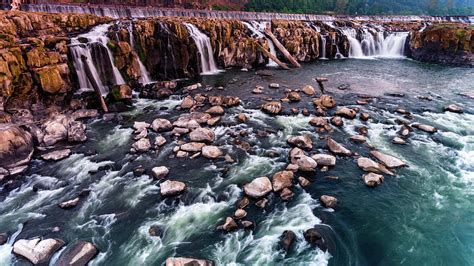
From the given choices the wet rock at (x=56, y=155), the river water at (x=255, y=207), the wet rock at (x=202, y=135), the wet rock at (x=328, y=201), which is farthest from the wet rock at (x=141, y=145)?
the wet rock at (x=328, y=201)

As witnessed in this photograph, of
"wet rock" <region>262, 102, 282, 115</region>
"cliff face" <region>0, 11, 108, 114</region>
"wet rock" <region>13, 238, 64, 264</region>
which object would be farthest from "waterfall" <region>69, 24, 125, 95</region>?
"wet rock" <region>13, 238, 64, 264</region>

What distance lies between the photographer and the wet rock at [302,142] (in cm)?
1341

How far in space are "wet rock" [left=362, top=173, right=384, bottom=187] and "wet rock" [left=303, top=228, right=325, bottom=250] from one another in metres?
3.81

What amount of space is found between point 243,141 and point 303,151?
123 inches

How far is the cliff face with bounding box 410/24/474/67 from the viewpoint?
32188 mm

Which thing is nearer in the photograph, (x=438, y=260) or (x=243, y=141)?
(x=438, y=260)

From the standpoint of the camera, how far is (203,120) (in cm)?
1638

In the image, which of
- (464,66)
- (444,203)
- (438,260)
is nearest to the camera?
(438,260)

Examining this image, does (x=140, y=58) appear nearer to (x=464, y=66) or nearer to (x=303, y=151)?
(x=303, y=151)

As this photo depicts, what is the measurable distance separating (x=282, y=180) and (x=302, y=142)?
3.45m

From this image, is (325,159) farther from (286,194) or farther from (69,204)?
(69,204)

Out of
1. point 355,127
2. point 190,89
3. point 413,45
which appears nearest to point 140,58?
point 190,89

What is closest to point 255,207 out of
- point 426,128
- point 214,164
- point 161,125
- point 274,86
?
point 214,164

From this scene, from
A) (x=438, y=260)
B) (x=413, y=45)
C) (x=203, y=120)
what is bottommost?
Result: (x=438, y=260)
